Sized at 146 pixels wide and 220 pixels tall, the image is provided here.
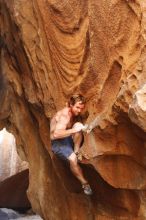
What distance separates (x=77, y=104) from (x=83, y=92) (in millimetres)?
231

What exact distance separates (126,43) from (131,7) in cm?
39

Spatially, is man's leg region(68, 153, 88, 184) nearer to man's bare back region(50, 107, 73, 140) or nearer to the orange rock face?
the orange rock face

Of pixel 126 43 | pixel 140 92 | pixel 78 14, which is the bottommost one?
pixel 140 92

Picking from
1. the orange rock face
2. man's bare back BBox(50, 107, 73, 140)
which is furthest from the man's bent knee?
man's bare back BBox(50, 107, 73, 140)

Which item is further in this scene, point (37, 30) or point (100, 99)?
point (37, 30)

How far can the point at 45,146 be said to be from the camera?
8734 mm

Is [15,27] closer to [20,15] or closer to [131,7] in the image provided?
[20,15]

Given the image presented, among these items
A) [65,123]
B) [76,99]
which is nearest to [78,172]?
[65,123]

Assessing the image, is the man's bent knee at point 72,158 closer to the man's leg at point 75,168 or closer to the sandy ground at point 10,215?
the man's leg at point 75,168

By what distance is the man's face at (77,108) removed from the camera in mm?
7289

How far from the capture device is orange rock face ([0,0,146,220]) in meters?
6.45

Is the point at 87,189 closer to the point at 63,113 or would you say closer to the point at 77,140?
the point at 77,140

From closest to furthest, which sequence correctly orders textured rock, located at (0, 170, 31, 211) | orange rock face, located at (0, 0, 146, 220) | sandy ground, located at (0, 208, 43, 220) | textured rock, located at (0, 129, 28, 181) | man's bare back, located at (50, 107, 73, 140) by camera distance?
orange rock face, located at (0, 0, 146, 220) → man's bare back, located at (50, 107, 73, 140) → sandy ground, located at (0, 208, 43, 220) → textured rock, located at (0, 170, 31, 211) → textured rock, located at (0, 129, 28, 181)

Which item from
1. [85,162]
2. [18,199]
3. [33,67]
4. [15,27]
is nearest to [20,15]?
[15,27]
